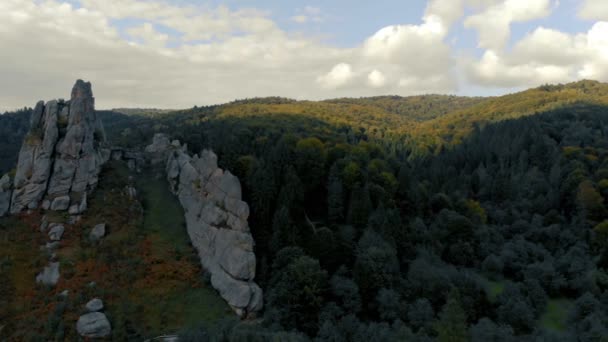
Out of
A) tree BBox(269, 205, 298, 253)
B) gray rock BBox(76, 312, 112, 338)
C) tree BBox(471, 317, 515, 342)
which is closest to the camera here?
tree BBox(471, 317, 515, 342)

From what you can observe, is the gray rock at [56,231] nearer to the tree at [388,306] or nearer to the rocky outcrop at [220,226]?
the rocky outcrop at [220,226]

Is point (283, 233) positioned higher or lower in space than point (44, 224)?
lower

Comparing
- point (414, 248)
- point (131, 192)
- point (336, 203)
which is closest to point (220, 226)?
point (131, 192)

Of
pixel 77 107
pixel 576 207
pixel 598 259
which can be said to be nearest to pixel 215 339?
pixel 77 107

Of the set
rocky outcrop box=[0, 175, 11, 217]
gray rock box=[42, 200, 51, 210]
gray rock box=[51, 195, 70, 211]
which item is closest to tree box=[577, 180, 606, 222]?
gray rock box=[51, 195, 70, 211]

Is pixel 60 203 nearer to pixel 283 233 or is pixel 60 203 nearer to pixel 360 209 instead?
pixel 283 233

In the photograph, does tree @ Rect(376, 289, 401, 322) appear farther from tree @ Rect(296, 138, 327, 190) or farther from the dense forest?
tree @ Rect(296, 138, 327, 190)

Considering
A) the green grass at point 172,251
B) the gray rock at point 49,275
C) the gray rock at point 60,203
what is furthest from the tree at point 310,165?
the gray rock at point 49,275
